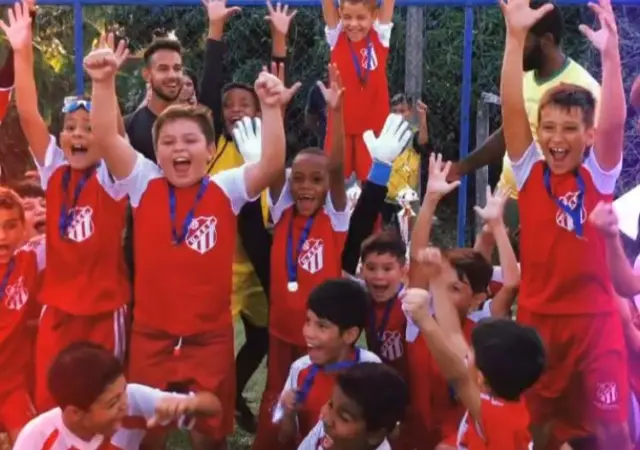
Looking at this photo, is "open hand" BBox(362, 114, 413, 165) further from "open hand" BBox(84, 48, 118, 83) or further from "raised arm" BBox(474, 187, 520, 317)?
"open hand" BBox(84, 48, 118, 83)

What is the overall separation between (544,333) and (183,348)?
4.28 ft

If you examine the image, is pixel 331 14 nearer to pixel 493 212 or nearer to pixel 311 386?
pixel 493 212

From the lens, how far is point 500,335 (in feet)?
10.7

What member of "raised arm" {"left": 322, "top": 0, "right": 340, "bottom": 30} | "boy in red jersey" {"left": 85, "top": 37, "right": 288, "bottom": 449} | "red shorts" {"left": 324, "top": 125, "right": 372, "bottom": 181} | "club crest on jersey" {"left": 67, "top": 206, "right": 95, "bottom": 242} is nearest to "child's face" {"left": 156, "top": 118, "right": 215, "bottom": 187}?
"boy in red jersey" {"left": 85, "top": 37, "right": 288, "bottom": 449}

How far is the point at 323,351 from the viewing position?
381 cm

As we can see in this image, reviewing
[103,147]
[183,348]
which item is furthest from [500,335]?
[103,147]

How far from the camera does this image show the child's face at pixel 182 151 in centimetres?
383

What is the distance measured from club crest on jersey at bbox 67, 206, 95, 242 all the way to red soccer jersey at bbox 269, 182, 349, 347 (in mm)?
752

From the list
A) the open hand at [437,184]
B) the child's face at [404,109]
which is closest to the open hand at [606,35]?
the open hand at [437,184]

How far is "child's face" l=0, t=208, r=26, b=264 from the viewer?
4.09 m

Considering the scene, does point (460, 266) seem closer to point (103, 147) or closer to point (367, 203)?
point (367, 203)

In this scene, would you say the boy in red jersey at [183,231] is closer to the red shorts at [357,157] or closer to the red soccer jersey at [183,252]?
the red soccer jersey at [183,252]

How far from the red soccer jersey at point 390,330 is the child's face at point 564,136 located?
0.84 metres

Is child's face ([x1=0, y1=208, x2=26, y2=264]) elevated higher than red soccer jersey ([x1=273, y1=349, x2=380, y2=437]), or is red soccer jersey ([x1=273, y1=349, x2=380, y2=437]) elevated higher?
child's face ([x1=0, y1=208, x2=26, y2=264])
